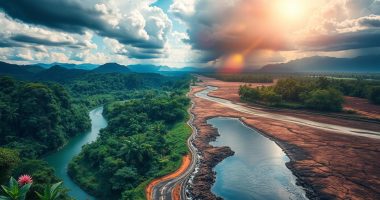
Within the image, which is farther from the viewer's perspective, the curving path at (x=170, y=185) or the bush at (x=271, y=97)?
the bush at (x=271, y=97)

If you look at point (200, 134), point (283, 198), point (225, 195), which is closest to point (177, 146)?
point (200, 134)

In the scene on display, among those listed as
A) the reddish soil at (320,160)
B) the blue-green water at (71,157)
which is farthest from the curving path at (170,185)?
the blue-green water at (71,157)

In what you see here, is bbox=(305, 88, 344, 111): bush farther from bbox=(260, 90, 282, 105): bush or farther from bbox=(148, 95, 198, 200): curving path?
bbox=(148, 95, 198, 200): curving path

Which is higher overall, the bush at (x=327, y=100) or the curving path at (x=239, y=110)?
the bush at (x=327, y=100)

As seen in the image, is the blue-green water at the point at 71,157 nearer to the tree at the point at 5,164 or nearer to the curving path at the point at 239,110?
the curving path at the point at 239,110

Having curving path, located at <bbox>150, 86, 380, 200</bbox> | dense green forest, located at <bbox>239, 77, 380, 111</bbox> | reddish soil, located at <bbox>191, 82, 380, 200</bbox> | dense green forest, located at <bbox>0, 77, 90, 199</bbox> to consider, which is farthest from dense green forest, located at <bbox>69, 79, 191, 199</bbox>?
dense green forest, located at <bbox>239, 77, 380, 111</bbox>
